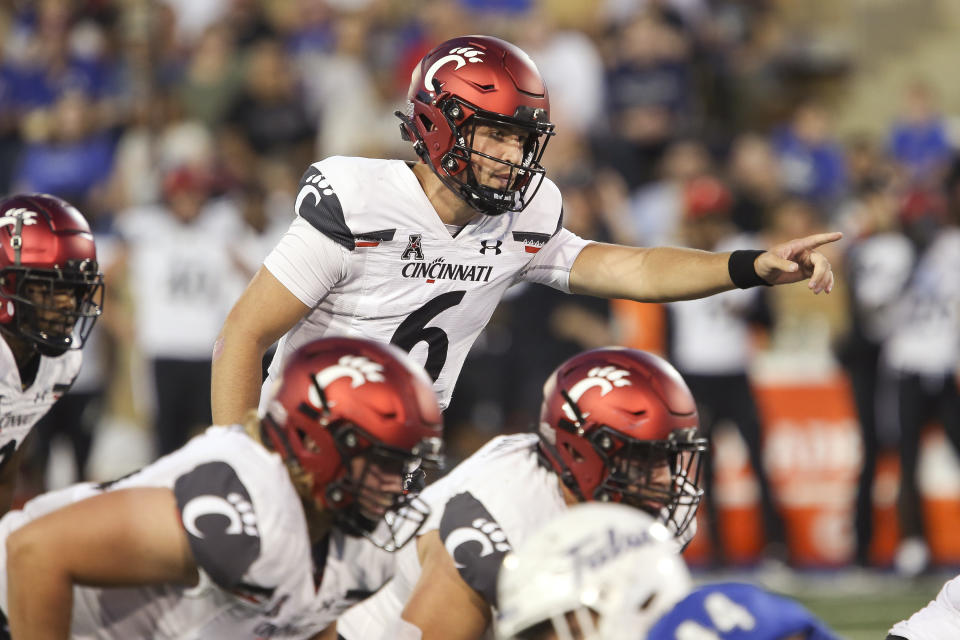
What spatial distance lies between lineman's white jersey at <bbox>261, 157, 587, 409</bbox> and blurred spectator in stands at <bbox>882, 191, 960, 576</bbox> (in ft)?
16.1

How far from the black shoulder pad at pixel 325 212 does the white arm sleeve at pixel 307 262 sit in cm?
2

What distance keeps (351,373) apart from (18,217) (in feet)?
5.74

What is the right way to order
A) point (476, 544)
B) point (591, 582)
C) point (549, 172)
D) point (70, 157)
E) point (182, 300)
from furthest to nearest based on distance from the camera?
point (70, 157), point (549, 172), point (182, 300), point (476, 544), point (591, 582)

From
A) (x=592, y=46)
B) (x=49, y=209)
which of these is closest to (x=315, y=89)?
(x=592, y=46)

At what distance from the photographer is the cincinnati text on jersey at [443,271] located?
3980 millimetres

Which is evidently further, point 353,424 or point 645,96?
point 645,96

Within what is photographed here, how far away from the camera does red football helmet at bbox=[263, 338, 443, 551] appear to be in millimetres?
2857

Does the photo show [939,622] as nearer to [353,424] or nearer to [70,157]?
[353,424]

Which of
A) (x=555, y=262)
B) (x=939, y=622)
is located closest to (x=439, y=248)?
(x=555, y=262)

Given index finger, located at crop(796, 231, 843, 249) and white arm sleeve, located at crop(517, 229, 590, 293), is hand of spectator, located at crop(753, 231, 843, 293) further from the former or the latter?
white arm sleeve, located at crop(517, 229, 590, 293)

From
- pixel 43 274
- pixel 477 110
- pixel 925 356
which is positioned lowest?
pixel 925 356

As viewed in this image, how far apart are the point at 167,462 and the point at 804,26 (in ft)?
36.0

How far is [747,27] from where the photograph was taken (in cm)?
1260

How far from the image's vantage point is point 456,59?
3895 millimetres
